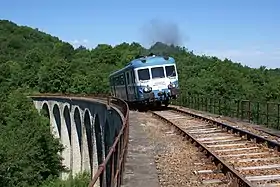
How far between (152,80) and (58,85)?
64349 millimetres

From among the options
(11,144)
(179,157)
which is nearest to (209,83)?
(11,144)

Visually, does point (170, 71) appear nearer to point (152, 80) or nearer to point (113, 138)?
point (152, 80)

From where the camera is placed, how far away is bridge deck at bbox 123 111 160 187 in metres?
7.75

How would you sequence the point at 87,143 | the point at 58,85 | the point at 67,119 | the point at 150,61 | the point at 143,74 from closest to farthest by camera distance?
the point at 143,74 → the point at 150,61 → the point at 87,143 → the point at 67,119 → the point at 58,85

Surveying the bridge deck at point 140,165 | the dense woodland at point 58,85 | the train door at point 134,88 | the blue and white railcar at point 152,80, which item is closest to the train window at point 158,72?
the blue and white railcar at point 152,80

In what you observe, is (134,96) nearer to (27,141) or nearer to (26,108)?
(27,141)

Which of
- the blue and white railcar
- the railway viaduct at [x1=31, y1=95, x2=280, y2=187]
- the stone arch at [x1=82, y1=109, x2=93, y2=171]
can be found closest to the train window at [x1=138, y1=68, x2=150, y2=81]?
the blue and white railcar

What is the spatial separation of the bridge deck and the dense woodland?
2044 centimetres

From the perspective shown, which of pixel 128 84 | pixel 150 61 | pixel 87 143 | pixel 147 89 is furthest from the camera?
pixel 87 143

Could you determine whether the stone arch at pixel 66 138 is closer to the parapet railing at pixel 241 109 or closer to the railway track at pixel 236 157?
the parapet railing at pixel 241 109

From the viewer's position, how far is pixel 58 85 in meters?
86.6

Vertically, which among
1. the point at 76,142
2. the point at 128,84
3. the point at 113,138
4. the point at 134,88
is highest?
the point at 128,84

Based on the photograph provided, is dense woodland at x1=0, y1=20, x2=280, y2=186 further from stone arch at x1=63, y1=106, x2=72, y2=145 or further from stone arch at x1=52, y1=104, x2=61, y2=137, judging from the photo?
stone arch at x1=63, y1=106, x2=72, y2=145

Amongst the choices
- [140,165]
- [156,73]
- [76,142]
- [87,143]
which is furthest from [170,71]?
[76,142]
